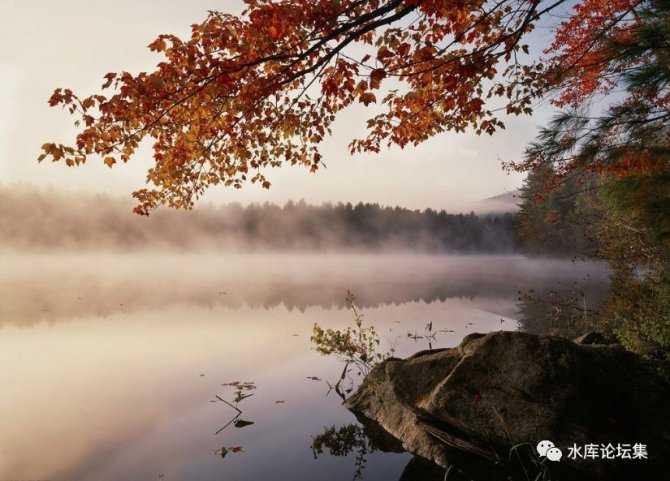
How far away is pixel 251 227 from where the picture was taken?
120 metres

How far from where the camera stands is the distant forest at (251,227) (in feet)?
367

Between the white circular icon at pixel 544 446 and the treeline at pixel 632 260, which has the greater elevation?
the treeline at pixel 632 260

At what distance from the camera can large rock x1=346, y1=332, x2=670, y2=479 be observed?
18.1 feet

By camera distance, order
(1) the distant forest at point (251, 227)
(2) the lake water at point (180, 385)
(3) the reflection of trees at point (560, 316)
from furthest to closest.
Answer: (1) the distant forest at point (251, 227) < (3) the reflection of trees at point (560, 316) < (2) the lake water at point (180, 385)

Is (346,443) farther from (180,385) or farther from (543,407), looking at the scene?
(180,385)

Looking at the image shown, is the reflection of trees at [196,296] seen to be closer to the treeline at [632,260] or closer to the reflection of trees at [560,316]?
the reflection of trees at [560,316]

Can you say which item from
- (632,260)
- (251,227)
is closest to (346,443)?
(632,260)

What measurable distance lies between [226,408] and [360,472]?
3.75 metres

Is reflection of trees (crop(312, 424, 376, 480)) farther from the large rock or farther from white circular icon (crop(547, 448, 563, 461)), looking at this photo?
white circular icon (crop(547, 448, 563, 461))

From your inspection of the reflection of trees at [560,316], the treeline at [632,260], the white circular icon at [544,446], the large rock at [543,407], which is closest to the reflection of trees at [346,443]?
the large rock at [543,407]

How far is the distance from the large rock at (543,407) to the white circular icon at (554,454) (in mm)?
100

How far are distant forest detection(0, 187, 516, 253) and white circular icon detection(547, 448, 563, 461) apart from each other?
358ft

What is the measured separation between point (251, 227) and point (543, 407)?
386 feet

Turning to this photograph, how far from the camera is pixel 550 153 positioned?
10.2 m
